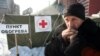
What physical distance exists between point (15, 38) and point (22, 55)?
2.43 feet

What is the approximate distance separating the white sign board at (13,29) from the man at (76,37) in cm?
824

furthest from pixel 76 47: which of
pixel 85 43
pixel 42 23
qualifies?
pixel 42 23

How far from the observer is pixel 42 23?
12117 millimetres

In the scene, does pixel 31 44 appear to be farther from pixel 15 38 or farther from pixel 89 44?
pixel 89 44

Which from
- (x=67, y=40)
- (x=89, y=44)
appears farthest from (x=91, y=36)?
(x=67, y=40)

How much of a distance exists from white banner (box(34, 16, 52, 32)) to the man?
9.54 meters

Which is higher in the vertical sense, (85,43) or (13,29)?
(85,43)

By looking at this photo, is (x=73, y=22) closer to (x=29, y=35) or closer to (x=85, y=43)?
(x=85, y=43)

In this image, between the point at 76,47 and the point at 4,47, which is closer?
the point at 76,47

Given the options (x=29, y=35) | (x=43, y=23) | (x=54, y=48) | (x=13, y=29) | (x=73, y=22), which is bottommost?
(x=29, y=35)

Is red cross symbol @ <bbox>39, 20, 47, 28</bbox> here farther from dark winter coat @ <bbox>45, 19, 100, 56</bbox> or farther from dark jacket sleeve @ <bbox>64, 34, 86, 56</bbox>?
dark jacket sleeve @ <bbox>64, 34, 86, 56</bbox>

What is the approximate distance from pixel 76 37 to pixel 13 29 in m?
8.55

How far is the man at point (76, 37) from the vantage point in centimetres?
228

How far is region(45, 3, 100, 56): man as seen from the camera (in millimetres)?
2281
